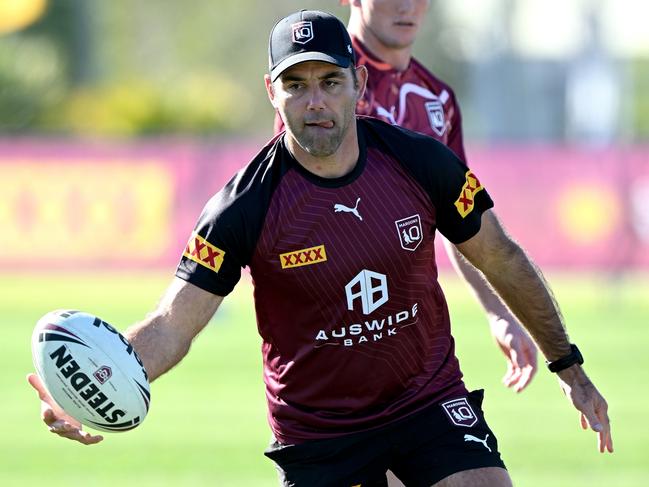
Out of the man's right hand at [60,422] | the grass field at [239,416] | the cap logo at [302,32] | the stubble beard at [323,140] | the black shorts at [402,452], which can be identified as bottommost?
the grass field at [239,416]

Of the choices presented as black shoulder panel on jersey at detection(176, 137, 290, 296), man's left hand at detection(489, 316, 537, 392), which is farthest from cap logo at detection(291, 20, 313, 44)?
man's left hand at detection(489, 316, 537, 392)

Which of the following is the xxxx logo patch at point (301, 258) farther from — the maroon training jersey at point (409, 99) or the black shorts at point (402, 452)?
the maroon training jersey at point (409, 99)

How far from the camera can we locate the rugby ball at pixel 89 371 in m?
5.66

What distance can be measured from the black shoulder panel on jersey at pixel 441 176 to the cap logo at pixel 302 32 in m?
Answer: 0.51

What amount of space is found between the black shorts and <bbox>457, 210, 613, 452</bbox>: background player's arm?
0.47 meters

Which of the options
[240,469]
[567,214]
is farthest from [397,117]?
[567,214]

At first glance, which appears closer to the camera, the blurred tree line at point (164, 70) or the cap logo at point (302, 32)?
the cap logo at point (302, 32)

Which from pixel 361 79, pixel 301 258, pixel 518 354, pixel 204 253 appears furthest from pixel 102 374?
pixel 518 354

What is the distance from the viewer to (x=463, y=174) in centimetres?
633

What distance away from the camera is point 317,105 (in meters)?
6.05

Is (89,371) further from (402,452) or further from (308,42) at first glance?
(308,42)

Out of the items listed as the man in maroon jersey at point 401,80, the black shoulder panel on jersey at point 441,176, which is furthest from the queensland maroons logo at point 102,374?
the man in maroon jersey at point 401,80

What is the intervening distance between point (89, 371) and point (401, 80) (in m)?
2.89

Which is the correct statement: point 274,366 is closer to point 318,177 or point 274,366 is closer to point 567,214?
point 318,177
